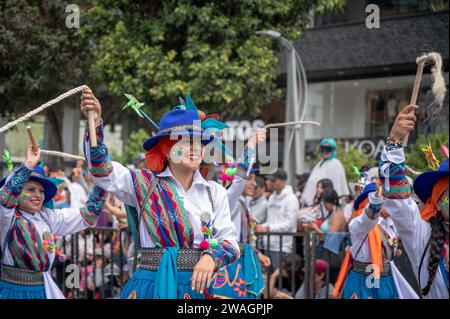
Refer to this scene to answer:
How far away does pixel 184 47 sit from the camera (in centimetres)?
1276

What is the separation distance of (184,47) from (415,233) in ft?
26.5

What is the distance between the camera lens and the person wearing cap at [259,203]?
10.3 m

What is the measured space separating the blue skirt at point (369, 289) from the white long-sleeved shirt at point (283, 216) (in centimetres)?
173

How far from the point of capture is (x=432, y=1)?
15672 millimetres

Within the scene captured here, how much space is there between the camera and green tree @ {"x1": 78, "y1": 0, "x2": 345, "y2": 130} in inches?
480

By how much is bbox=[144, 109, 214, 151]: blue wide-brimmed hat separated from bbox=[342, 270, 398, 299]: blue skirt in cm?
309

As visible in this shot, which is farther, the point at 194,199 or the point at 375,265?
the point at 375,265

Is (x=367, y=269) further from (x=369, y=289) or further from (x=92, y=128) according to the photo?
(x=92, y=128)

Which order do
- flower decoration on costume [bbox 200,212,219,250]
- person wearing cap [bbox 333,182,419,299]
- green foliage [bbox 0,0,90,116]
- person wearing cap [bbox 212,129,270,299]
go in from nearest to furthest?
flower decoration on costume [bbox 200,212,219,250]
person wearing cap [bbox 333,182,419,299]
green foliage [bbox 0,0,90,116]
person wearing cap [bbox 212,129,270,299]

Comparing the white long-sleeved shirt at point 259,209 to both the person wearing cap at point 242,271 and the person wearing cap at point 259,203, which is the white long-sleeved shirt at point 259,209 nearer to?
the person wearing cap at point 259,203

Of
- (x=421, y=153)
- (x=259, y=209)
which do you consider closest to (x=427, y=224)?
(x=259, y=209)

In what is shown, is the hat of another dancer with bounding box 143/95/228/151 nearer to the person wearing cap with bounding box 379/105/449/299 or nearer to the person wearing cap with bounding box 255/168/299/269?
the person wearing cap with bounding box 379/105/449/299

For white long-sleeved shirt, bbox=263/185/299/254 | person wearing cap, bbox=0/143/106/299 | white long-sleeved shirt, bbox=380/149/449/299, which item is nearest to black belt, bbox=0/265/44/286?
person wearing cap, bbox=0/143/106/299

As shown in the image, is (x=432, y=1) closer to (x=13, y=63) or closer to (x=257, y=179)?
(x=257, y=179)
